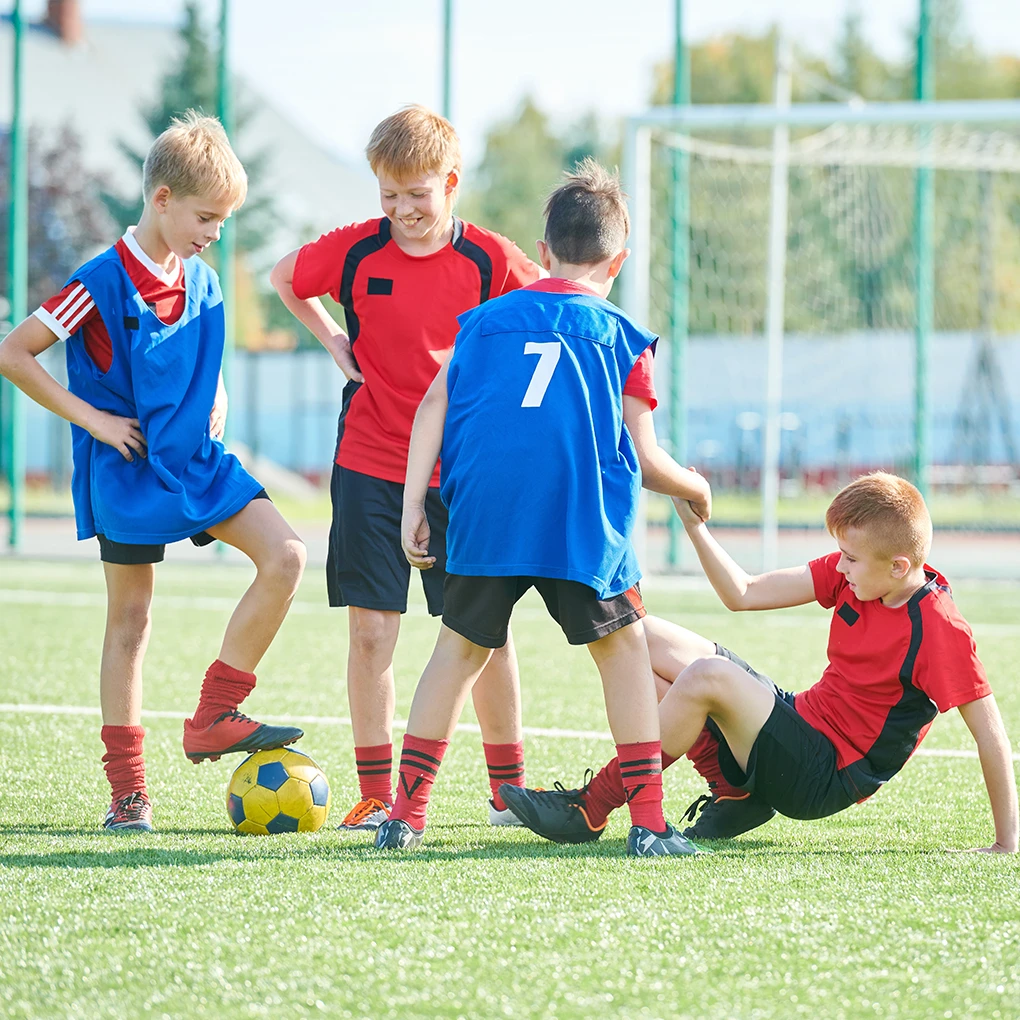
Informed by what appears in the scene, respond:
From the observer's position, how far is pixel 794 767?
3338 mm

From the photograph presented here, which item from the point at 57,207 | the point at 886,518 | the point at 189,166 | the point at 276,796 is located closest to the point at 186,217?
the point at 189,166

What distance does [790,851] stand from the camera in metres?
3.32

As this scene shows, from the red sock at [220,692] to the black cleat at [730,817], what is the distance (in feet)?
3.93

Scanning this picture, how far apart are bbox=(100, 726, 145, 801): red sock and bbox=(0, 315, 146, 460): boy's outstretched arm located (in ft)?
2.41

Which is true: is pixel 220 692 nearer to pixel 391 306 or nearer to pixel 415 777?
pixel 415 777

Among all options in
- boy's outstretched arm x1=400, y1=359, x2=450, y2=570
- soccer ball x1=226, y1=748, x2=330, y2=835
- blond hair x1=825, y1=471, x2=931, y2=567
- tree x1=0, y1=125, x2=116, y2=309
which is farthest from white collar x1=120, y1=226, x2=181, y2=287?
tree x1=0, y1=125, x2=116, y2=309

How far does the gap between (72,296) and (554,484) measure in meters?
1.33

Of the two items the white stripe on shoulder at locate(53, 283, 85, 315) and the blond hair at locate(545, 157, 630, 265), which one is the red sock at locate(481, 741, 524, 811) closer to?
the blond hair at locate(545, 157, 630, 265)

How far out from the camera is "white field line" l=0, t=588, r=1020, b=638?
27.9 feet

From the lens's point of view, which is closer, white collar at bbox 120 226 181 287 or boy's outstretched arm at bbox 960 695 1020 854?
boy's outstretched arm at bbox 960 695 1020 854

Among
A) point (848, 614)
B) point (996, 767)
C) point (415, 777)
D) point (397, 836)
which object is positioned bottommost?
point (397, 836)

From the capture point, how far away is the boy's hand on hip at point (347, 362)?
152 inches

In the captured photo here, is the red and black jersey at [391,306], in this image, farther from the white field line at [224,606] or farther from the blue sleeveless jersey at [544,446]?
the white field line at [224,606]

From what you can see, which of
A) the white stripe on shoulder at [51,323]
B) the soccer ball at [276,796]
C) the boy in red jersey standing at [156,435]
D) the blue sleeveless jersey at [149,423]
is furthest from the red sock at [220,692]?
the white stripe on shoulder at [51,323]
